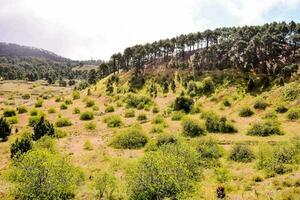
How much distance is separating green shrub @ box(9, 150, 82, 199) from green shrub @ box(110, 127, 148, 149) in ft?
86.6

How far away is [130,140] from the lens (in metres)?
68.6

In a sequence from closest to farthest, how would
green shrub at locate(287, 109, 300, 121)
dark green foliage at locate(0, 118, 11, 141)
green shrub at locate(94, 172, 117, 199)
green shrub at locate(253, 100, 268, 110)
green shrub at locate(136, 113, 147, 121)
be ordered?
1. green shrub at locate(94, 172, 117, 199)
2. green shrub at locate(287, 109, 300, 121)
3. dark green foliage at locate(0, 118, 11, 141)
4. green shrub at locate(253, 100, 268, 110)
5. green shrub at locate(136, 113, 147, 121)

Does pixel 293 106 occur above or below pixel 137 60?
below

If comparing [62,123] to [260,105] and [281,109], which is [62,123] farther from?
[281,109]

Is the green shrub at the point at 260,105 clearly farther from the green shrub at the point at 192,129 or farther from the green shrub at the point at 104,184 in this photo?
the green shrub at the point at 104,184

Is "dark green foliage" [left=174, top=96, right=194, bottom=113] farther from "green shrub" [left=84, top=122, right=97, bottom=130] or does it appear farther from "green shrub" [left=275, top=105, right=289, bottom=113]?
"green shrub" [left=84, top=122, right=97, bottom=130]

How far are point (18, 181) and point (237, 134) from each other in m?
44.0

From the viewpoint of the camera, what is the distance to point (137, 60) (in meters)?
165

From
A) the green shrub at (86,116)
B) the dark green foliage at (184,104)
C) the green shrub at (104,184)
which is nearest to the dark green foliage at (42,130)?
the green shrub at (86,116)

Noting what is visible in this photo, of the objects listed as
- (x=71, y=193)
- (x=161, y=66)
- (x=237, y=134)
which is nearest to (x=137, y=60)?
(x=161, y=66)

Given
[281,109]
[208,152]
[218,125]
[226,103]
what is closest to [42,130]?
[218,125]


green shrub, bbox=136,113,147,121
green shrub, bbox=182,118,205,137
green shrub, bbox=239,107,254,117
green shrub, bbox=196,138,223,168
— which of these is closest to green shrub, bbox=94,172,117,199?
green shrub, bbox=196,138,223,168

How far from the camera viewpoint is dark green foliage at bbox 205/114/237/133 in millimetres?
75688

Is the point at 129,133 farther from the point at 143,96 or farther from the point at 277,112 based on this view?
the point at 143,96
